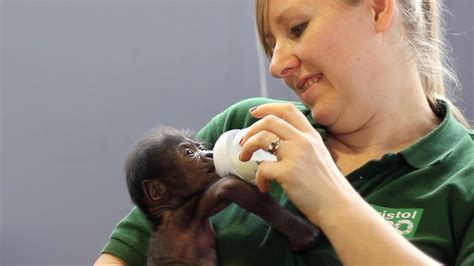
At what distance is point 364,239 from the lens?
90 cm

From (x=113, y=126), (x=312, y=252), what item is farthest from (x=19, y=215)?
(x=312, y=252)

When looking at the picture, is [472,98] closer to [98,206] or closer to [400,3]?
[400,3]

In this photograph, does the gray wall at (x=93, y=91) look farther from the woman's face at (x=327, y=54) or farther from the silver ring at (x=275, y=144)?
the silver ring at (x=275, y=144)

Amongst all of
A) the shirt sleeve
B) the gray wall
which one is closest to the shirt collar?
the shirt sleeve

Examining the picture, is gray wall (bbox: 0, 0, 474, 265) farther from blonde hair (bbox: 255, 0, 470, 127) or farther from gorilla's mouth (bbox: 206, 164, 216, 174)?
gorilla's mouth (bbox: 206, 164, 216, 174)

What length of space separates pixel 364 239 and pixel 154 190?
45 centimetres

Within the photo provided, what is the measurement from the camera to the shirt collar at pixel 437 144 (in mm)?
1171

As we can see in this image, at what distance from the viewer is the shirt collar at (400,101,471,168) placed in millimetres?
1171

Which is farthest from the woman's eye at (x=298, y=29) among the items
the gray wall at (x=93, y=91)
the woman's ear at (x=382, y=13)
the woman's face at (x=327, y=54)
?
the gray wall at (x=93, y=91)

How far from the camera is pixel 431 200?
111 cm

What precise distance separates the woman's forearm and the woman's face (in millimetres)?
296

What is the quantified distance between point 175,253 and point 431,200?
433 millimetres

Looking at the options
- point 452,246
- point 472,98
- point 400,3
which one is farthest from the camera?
point 472,98

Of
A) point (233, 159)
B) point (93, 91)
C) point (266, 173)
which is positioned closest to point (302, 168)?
point (266, 173)
